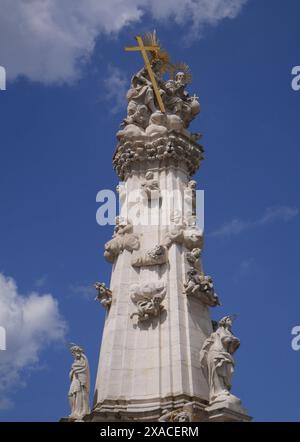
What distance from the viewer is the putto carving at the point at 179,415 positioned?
1722 centimetres

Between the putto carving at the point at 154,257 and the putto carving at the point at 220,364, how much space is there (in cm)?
370

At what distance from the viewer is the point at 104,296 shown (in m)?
22.2

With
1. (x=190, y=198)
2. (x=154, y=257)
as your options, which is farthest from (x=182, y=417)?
(x=190, y=198)

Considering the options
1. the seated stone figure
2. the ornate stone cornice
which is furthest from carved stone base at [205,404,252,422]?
the seated stone figure

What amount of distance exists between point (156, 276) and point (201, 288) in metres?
1.76

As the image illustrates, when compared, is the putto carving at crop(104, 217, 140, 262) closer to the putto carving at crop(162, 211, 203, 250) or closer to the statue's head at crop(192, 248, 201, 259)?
the putto carving at crop(162, 211, 203, 250)

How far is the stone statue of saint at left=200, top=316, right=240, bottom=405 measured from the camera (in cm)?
1802

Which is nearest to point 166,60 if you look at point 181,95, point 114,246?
point 181,95

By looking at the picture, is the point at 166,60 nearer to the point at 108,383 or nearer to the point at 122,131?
the point at 122,131

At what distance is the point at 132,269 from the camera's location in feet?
73.7

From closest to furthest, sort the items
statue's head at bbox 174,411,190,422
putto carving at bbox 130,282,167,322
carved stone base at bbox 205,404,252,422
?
statue's head at bbox 174,411,190,422, carved stone base at bbox 205,404,252,422, putto carving at bbox 130,282,167,322

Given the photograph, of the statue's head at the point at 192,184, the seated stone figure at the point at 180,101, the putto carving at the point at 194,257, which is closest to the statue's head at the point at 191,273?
the putto carving at the point at 194,257

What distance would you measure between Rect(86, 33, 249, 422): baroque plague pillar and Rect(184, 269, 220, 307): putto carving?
36 mm

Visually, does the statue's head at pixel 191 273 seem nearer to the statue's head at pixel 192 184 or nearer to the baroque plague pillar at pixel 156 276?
the baroque plague pillar at pixel 156 276
